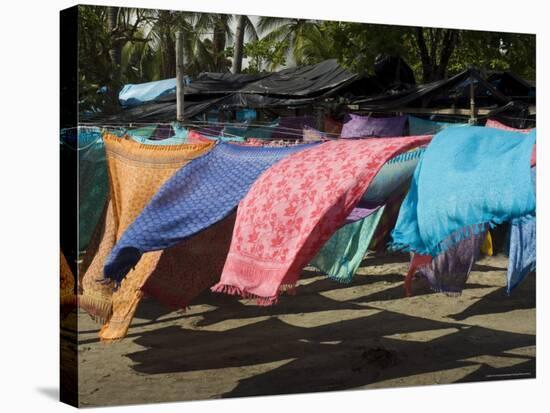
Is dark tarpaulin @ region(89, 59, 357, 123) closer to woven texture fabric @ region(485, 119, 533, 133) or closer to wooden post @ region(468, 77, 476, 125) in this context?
wooden post @ region(468, 77, 476, 125)

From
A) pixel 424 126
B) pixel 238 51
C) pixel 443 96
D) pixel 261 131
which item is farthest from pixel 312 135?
pixel 443 96

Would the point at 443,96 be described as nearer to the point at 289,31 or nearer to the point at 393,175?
the point at 393,175

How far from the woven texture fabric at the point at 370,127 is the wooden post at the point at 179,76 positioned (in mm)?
1050

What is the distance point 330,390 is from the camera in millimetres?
6996

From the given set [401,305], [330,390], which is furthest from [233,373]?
[401,305]

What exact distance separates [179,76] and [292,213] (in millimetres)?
1058

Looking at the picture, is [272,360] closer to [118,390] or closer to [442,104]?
[118,390]

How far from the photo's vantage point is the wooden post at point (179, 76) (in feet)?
21.6

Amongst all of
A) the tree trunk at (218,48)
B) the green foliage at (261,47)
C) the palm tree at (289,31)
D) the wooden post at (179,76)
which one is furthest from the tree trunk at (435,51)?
the wooden post at (179,76)

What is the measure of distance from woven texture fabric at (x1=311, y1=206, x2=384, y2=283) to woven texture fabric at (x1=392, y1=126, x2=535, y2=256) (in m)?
0.22

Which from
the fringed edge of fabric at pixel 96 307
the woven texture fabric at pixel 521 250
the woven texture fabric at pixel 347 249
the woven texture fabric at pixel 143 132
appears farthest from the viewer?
the woven texture fabric at pixel 521 250

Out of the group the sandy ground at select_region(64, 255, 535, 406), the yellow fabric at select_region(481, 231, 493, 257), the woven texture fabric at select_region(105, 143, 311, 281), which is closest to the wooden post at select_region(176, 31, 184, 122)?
the woven texture fabric at select_region(105, 143, 311, 281)

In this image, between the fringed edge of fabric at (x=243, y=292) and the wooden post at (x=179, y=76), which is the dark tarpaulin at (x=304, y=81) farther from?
the fringed edge of fabric at (x=243, y=292)

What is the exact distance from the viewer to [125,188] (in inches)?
253
